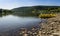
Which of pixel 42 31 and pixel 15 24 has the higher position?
pixel 42 31

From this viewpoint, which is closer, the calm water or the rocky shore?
the rocky shore

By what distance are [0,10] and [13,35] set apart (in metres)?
109

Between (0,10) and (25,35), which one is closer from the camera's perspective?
(25,35)

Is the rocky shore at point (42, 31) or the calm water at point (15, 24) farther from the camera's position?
the calm water at point (15, 24)

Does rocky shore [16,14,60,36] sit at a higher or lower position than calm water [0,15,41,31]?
higher

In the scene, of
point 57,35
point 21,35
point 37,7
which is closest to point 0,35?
point 21,35

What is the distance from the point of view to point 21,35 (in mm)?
16781

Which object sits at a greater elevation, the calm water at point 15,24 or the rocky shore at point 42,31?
the rocky shore at point 42,31

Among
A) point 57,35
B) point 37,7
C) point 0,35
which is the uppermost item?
point 57,35

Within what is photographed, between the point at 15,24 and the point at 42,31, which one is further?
the point at 15,24

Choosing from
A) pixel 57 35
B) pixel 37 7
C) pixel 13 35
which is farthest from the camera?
pixel 37 7

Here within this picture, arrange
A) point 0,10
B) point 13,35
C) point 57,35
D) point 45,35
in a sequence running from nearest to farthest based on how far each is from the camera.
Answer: point 57,35
point 45,35
point 13,35
point 0,10

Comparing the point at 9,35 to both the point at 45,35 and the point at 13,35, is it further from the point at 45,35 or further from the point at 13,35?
the point at 45,35

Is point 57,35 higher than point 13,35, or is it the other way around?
point 57,35
